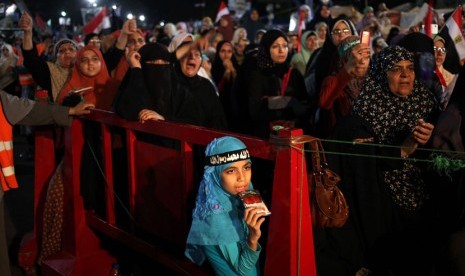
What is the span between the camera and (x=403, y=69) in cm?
351

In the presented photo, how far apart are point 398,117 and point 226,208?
139 centimetres

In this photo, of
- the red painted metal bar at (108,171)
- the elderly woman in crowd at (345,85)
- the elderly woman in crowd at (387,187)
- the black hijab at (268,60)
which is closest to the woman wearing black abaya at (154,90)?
the red painted metal bar at (108,171)

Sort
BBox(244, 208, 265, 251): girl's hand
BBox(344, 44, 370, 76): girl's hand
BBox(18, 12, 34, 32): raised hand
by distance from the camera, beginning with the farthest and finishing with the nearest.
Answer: BBox(18, 12, 34, 32): raised hand → BBox(344, 44, 370, 76): girl's hand → BBox(244, 208, 265, 251): girl's hand

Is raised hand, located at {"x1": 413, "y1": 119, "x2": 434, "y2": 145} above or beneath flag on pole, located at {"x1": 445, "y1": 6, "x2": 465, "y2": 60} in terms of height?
beneath

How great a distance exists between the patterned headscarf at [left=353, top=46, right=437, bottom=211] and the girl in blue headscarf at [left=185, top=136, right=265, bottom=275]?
3.75ft

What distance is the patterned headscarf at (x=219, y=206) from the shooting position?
278 centimetres

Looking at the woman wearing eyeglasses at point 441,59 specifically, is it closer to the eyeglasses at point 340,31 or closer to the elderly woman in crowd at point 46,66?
the eyeglasses at point 340,31

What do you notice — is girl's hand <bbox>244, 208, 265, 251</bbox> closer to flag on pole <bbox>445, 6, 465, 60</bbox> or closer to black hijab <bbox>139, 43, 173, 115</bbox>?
black hijab <bbox>139, 43, 173, 115</bbox>

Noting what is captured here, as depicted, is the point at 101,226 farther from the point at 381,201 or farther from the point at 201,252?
the point at 381,201

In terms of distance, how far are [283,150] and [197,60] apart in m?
2.81

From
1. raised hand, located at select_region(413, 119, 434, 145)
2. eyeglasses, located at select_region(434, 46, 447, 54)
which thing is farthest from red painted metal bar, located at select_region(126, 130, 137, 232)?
eyeglasses, located at select_region(434, 46, 447, 54)

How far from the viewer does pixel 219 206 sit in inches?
110

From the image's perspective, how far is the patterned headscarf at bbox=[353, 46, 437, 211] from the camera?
11.4 feet

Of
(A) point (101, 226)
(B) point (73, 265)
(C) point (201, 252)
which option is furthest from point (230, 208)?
(B) point (73, 265)
